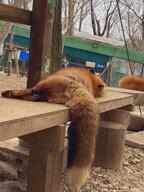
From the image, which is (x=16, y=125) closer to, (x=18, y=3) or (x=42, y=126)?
(x=42, y=126)

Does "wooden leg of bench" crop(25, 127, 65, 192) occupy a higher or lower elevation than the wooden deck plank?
lower

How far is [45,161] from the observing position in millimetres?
2729

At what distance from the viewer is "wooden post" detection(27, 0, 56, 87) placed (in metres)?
3.49

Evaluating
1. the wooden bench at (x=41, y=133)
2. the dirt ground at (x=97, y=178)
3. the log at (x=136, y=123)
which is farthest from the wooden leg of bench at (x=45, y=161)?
the log at (x=136, y=123)

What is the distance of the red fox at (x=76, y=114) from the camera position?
2.45m

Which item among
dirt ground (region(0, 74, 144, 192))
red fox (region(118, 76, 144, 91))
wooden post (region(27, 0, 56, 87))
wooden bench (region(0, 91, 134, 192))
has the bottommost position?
dirt ground (region(0, 74, 144, 192))

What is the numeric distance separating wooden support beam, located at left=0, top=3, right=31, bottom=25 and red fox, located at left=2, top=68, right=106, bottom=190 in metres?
0.72

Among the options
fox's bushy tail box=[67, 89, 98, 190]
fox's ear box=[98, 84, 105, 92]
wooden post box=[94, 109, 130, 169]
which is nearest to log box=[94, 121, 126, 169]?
wooden post box=[94, 109, 130, 169]

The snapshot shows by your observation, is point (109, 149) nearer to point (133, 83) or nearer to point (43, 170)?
point (43, 170)

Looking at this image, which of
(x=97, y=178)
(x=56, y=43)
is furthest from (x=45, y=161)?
(x=56, y=43)

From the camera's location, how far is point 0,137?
1.88 m

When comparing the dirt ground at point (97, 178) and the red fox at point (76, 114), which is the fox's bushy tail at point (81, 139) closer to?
the red fox at point (76, 114)

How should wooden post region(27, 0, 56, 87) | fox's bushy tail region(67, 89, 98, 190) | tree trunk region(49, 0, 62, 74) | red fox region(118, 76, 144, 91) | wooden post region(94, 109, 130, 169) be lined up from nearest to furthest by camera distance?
fox's bushy tail region(67, 89, 98, 190), wooden post region(27, 0, 56, 87), wooden post region(94, 109, 130, 169), tree trunk region(49, 0, 62, 74), red fox region(118, 76, 144, 91)

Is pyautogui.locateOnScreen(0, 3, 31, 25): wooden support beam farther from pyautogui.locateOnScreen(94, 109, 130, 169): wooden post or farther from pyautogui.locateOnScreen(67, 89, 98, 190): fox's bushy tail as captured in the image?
pyautogui.locateOnScreen(94, 109, 130, 169): wooden post
